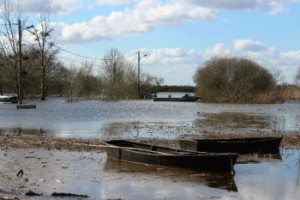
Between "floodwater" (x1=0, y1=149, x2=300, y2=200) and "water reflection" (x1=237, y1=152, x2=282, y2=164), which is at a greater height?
"water reflection" (x1=237, y1=152, x2=282, y2=164)

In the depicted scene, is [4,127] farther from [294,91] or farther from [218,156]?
[294,91]

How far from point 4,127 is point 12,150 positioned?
977 centimetres

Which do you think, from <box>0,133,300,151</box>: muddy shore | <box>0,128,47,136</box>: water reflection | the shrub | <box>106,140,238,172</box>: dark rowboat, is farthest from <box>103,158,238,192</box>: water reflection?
the shrub

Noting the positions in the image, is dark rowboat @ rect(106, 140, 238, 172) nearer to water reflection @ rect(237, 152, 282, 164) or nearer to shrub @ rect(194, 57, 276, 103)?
water reflection @ rect(237, 152, 282, 164)

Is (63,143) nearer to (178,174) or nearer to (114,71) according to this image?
(178,174)

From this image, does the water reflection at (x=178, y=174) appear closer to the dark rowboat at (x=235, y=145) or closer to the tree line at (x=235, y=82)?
the dark rowboat at (x=235, y=145)

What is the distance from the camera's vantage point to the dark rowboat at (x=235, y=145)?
1689 centimetres

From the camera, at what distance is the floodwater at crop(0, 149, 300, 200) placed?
11414mm

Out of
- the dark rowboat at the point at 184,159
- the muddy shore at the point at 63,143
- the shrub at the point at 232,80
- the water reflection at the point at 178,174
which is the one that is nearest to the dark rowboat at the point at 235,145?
the dark rowboat at the point at 184,159

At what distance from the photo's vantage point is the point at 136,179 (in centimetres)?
1291

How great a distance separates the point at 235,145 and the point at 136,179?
18.1 ft

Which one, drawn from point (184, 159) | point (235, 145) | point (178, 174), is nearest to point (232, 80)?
point (235, 145)

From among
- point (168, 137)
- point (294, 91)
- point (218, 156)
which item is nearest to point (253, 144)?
point (218, 156)

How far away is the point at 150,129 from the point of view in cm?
2659
